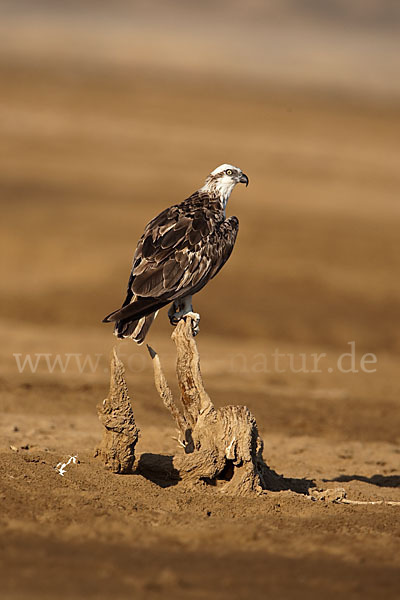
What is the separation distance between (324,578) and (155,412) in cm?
697

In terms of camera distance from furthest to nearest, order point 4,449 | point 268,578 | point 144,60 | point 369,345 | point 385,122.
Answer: point 144,60 → point 385,122 → point 369,345 → point 4,449 → point 268,578

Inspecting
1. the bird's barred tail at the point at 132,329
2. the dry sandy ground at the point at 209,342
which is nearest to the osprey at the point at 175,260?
the bird's barred tail at the point at 132,329

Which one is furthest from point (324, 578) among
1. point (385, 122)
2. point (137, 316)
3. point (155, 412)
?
point (385, 122)

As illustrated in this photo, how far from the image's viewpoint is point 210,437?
7188 mm

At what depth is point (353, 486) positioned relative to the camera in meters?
8.59

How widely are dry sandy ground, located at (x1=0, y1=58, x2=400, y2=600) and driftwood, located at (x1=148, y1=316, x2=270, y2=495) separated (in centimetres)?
19

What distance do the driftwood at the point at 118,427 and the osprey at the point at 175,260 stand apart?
0.56 meters

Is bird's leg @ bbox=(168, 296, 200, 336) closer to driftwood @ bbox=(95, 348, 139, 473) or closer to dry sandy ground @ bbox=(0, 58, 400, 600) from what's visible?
driftwood @ bbox=(95, 348, 139, 473)

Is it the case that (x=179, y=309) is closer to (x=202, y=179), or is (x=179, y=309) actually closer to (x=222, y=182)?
(x=222, y=182)

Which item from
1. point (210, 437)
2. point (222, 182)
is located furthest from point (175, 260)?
point (210, 437)

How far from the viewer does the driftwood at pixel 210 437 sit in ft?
23.1

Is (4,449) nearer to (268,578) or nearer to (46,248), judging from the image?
(268,578)

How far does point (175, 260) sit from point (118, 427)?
1.80 metres

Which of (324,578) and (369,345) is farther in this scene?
(369,345)
